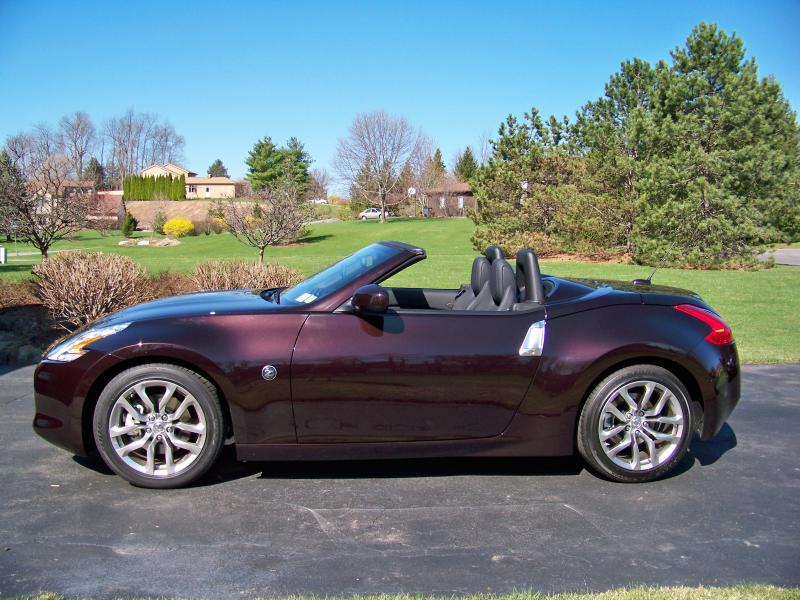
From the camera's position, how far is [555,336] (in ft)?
14.0

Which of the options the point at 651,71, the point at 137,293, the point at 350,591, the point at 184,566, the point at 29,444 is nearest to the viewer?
the point at 350,591

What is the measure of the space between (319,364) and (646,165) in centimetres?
2469

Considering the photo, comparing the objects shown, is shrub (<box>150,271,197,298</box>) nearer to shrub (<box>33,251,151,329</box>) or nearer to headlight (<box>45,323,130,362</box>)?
shrub (<box>33,251,151,329</box>)

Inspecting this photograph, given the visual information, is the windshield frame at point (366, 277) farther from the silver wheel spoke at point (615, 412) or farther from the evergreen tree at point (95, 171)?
the evergreen tree at point (95, 171)

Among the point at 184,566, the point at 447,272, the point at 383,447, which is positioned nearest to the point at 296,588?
the point at 184,566

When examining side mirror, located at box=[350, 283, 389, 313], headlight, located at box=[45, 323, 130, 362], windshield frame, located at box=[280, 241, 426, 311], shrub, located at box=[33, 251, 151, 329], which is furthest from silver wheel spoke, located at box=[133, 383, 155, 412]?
shrub, located at box=[33, 251, 151, 329]

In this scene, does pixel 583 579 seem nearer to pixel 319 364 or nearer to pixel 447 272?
pixel 319 364

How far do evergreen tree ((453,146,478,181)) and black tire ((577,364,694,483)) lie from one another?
7813 cm

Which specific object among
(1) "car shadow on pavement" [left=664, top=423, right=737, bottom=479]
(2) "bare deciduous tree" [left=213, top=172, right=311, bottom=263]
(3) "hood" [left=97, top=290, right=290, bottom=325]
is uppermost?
(2) "bare deciduous tree" [left=213, top=172, right=311, bottom=263]

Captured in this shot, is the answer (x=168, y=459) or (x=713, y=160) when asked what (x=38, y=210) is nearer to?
(x=168, y=459)

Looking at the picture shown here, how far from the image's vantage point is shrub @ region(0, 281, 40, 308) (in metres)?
10.9

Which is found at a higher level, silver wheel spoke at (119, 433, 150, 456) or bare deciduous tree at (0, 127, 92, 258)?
bare deciduous tree at (0, 127, 92, 258)

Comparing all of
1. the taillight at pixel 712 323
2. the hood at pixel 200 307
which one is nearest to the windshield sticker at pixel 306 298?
the hood at pixel 200 307

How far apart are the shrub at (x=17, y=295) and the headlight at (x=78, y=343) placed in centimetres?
720
